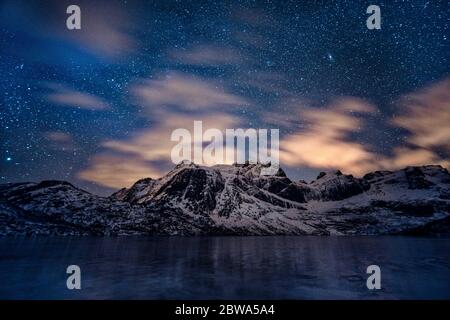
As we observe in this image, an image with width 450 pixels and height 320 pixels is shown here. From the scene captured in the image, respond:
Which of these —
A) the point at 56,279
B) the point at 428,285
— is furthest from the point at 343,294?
the point at 56,279

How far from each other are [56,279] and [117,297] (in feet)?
77.7

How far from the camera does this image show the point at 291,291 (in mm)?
44719

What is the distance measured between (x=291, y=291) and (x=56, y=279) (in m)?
36.1

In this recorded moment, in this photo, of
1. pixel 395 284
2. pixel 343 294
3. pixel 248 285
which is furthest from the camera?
pixel 395 284

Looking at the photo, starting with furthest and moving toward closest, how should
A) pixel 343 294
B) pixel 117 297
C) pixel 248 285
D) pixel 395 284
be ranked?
pixel 395 284 < pixel 248 285 < pixel 343 294 < pixel 117 297

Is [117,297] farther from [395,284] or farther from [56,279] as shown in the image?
[395,284]
